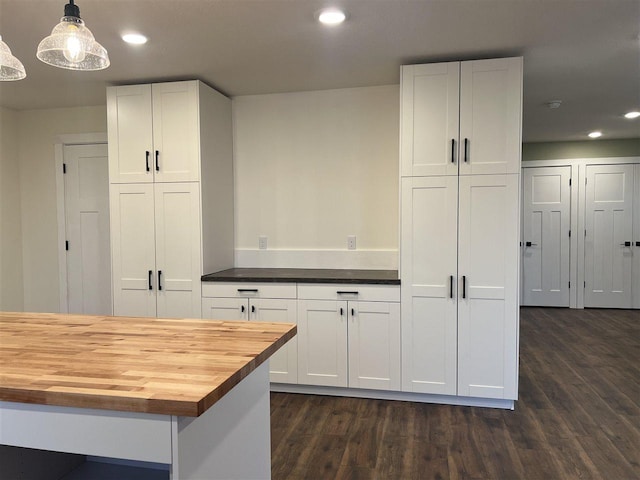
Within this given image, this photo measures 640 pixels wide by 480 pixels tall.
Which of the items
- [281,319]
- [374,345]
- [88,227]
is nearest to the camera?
[374,345]

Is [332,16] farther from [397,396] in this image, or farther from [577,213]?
[577,213]

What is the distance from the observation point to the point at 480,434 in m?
2.77

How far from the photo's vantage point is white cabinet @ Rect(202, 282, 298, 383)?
3.38 meters

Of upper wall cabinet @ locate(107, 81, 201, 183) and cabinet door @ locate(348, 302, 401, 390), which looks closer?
cabinet door @ locate(348, 302, 401, 390)

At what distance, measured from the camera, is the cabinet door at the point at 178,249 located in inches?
138

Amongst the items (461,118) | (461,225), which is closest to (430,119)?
(461,118)

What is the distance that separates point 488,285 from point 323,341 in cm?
125

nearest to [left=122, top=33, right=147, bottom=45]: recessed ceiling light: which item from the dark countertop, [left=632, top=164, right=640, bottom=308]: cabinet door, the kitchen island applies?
the dark countertop

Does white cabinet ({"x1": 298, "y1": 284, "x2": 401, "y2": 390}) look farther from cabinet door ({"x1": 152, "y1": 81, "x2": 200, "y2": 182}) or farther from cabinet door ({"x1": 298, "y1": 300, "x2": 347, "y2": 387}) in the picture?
cabinet door ({"x1": 152, "y1": 81, "x2": 200, "y2": 182})

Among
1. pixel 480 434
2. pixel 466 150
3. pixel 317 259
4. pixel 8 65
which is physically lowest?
pixel 480 434

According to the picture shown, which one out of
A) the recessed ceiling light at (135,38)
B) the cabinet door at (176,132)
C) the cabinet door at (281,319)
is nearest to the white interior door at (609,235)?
the cabinet door at (281,319)

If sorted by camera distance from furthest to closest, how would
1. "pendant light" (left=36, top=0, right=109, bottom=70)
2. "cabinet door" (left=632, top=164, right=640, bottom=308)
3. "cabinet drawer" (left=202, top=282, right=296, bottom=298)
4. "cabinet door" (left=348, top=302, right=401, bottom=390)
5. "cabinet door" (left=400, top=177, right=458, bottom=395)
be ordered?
"cabinet door" (left=632, top=164, right=640, bottom=308) < "cabinet drawer" (left=202, top=282, right=296, bottom=298) < "cabinet door" (left=348, top=302, right=401, bottom=390) < "cabinet door" (left=400, top=177, right=458, bottom=395) < "pendant light" (left=36, top=0, right=109, bottom=70)

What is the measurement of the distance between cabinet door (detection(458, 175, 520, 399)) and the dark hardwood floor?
28 centimetres

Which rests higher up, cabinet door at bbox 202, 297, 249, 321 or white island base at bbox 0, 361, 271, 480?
white island base at bbox 0, 361, 271, 480
